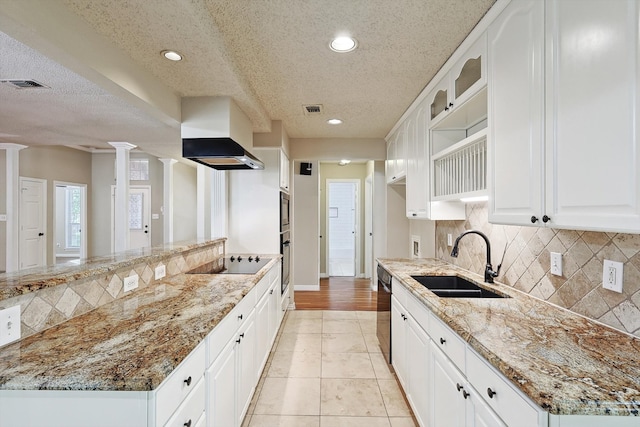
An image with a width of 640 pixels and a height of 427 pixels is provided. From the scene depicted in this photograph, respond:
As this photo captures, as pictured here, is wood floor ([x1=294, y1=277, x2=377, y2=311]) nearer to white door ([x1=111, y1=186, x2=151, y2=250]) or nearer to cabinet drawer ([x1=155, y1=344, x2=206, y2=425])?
cabinet drawer ([x1=155, y1=344, x2=206, y2=425])

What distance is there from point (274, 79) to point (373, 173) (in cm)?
310

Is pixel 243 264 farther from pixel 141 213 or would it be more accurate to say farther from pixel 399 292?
pixel 141 213

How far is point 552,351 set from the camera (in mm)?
1036

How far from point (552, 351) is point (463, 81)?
66.8 inches

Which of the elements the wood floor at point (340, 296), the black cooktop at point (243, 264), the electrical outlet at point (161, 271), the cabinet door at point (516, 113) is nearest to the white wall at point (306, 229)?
the wood floor at point (340, 296)

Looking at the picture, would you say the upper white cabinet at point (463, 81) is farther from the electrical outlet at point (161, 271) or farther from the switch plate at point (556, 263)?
the electrical outlet at point (161, 271)

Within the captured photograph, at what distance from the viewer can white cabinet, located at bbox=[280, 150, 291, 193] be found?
3.76m

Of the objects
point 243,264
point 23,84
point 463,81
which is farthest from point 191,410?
point 23,84

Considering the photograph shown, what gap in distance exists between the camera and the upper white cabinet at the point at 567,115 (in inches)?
35.4

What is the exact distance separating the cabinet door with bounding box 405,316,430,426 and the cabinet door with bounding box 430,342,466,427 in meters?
0.09

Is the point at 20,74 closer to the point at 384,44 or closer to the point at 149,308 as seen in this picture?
the point at 149,308

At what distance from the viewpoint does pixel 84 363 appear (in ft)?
3.18

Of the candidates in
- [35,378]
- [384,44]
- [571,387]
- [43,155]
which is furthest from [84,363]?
[43,155]

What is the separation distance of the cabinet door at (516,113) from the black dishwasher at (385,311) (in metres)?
1.28
